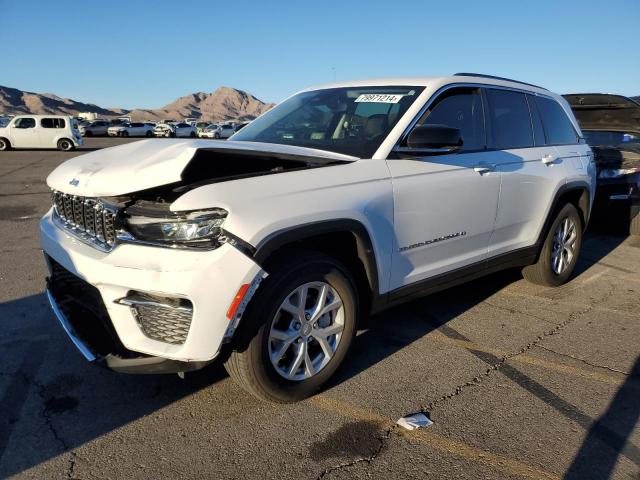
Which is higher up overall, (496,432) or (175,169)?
(175,169)

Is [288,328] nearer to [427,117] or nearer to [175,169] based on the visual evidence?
[175,169]

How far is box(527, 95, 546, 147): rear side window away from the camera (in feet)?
15.5

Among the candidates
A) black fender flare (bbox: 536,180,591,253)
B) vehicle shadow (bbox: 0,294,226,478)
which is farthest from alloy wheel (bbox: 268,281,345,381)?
black fender flare (bbox: 536,180,591,253)

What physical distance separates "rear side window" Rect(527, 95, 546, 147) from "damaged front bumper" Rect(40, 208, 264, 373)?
10.9ft

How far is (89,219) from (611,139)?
8.14 m

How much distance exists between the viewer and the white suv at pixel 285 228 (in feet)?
8.04

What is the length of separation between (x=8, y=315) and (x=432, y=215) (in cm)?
339

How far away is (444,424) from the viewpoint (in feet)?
9.29

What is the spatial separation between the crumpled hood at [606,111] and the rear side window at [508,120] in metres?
4.38

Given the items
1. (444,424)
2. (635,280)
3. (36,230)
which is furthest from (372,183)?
(36,230)

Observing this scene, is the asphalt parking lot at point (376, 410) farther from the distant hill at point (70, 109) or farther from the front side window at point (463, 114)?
the distant hill at point (70, 109)

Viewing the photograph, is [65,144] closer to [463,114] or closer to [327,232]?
[463,114]

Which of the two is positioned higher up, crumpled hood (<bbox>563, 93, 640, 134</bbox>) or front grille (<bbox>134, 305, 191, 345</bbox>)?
crumpled hood (<bbox>563, 93, 640, 134</bbox>)

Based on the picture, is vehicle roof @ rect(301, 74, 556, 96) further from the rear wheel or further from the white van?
the rear wheel
